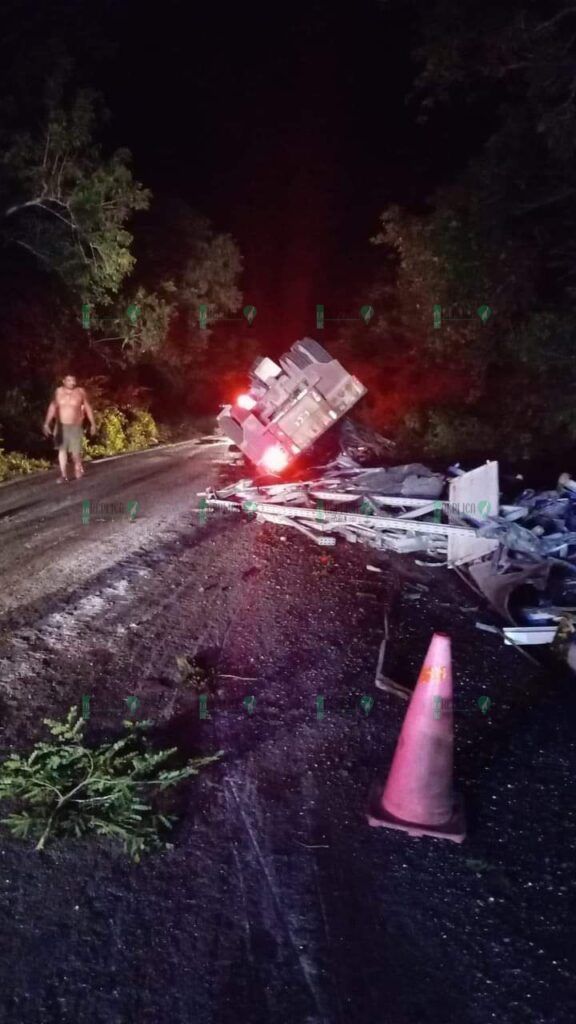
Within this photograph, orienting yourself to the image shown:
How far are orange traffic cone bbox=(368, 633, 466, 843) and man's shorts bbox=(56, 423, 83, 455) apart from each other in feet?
29.2

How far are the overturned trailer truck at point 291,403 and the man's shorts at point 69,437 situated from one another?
2.78 metres

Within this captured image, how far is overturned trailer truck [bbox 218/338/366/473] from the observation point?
12234 mm

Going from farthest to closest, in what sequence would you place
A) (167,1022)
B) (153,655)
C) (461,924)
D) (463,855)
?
(153,655) < (463,855) < (461,924) < (167,1022)

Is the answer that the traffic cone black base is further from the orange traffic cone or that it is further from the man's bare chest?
the man's bare chest

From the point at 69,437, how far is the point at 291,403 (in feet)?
12.0

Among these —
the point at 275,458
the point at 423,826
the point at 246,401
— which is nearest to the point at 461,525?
the point at 275,458

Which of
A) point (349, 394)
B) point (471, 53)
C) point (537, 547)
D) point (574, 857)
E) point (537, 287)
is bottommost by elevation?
point (574, 857)

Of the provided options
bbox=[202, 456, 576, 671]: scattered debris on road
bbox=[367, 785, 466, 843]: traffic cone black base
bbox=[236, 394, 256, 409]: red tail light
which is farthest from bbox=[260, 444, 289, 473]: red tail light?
bbox=[367, 785, 466, 843]: traffic cone black base

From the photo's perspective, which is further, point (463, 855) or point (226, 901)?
point (463, 855)

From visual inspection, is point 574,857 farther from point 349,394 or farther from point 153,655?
point 349,394

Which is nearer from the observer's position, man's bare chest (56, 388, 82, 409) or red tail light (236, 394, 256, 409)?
man's bare chest (56, 388, 82, 409)

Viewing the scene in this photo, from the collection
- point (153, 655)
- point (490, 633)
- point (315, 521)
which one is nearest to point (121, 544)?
point (315, 521)

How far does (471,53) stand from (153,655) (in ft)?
38.9

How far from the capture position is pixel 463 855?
12.9 ft
